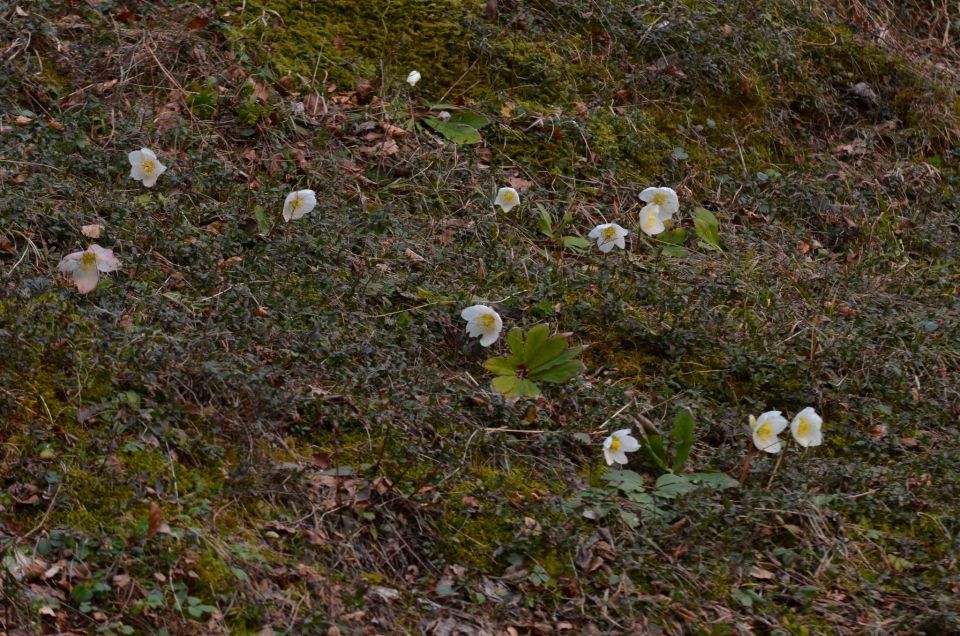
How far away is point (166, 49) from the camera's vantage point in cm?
468

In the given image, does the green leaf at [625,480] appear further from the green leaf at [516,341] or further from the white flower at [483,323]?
the white flower at [483,323]

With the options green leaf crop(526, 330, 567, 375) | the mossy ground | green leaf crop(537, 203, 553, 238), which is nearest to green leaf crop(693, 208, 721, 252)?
the mossy ground

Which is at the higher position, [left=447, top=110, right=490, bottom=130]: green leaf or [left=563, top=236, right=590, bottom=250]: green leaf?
[left=447, top=110, right=490, bottom=130]: green leaf

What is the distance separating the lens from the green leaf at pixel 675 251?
15.5ft

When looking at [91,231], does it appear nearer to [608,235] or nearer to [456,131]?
[456,131]

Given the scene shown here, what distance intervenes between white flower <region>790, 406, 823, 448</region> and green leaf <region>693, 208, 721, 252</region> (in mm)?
1455

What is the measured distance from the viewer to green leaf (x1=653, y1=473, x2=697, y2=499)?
135 inches

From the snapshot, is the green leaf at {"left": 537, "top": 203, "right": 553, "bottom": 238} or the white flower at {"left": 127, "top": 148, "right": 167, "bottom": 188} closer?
Answer: the white flower at {"left": 127, "top": 148, "right": 167, "bottom": 188}

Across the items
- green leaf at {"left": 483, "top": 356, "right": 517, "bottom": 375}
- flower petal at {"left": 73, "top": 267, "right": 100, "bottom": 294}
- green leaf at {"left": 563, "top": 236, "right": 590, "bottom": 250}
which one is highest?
flower petal at {"left": 73, "top": 267, "right": 100, "bottom": 294}

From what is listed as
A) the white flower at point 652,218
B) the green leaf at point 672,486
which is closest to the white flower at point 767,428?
the green leaf at point 672,486

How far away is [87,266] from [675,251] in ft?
8.47

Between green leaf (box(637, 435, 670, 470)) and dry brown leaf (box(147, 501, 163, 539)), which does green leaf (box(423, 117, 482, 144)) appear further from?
dry brown leaf (box(147, 501, 163, 539))

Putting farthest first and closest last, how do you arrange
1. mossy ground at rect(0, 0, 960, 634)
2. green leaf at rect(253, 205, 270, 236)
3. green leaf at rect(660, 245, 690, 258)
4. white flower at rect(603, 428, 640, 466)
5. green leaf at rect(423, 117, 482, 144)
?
green leaf at rect(423, 117, 482, 144) → green leaf at rect(660, 245, 690, 258) → green leaf at rect(253, 205, 270, 236) → white flower at rect(603, 428, 640, 466) → mossy ground at rect(0, 0, 960, 634)

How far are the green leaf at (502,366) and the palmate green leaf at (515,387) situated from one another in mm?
33
